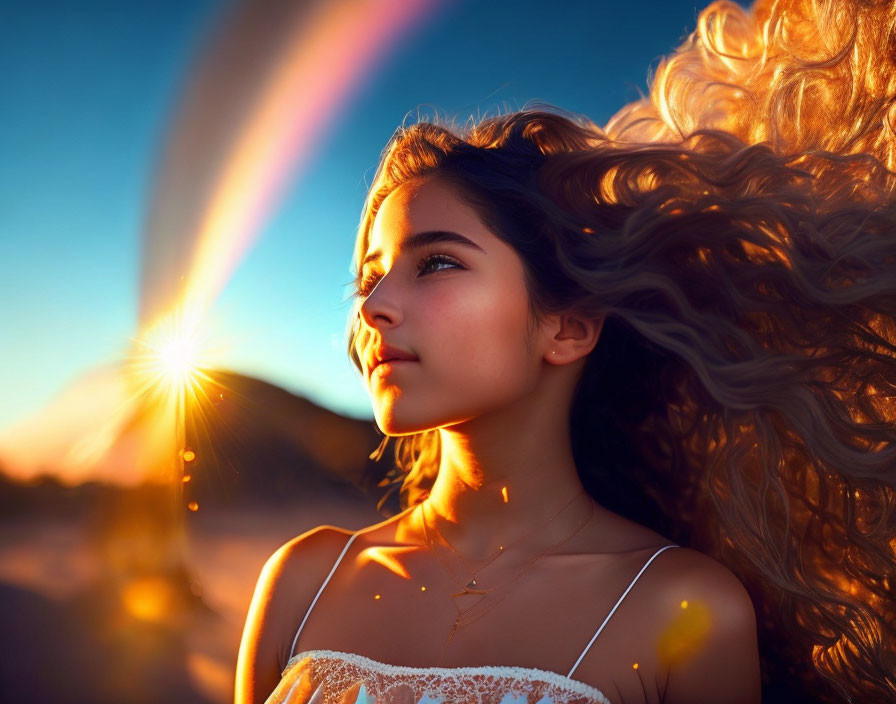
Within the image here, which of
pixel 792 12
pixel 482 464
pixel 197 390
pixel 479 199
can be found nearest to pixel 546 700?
pixel 482 464

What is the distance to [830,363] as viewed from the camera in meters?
1.86

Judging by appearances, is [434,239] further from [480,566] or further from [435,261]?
[480,566]

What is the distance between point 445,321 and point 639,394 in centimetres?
74

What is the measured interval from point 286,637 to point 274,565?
0.20 meters

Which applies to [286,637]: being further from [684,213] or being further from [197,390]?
[684,213]

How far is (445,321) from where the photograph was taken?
1.70 meters

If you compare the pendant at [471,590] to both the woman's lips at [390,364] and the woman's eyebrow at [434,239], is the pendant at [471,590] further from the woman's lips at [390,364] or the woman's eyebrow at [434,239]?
the woman's eyebrow at [434,239]

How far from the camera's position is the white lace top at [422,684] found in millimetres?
1580

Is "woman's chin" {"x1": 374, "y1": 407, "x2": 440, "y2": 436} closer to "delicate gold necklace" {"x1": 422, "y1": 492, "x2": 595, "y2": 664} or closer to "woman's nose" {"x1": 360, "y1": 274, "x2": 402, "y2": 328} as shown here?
"woman's nose" {"x1": 360, "y1": 274, "x2": 402, "y2": 328}

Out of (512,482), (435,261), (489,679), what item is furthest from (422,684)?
(435,261)

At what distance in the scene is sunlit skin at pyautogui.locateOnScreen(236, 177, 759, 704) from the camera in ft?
5.32

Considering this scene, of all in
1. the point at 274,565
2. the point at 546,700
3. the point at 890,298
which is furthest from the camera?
the point at 274,565

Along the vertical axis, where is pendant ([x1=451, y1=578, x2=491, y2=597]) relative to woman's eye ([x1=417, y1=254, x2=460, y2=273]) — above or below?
below

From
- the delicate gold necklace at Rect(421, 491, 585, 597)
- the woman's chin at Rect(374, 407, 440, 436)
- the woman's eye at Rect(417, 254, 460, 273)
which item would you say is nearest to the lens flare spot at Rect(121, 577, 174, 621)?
the delicate gold necklace at Rect(421, 491, 585, 597)
